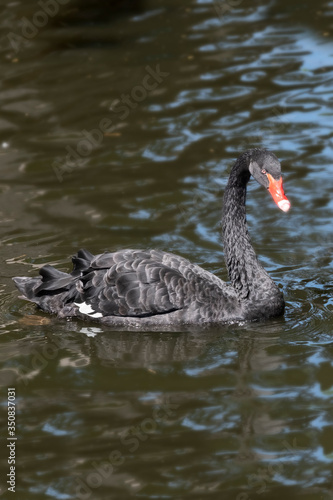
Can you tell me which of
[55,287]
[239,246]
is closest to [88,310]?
[55,287]

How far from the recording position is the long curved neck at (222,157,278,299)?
7.49 metres

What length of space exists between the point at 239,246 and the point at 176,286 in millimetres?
661

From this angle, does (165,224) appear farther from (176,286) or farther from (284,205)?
(284,205)

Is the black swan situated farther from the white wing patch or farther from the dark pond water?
the dark pond water

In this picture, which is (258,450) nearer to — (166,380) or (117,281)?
(166,380)

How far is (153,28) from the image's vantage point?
14.3 metres

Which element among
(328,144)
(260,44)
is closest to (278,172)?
(328,144)

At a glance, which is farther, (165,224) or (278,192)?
(165,224)

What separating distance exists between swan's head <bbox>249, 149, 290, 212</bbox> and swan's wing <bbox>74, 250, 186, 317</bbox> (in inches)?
37.5

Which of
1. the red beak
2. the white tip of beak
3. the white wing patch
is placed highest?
the red beak

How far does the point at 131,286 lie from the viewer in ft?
24.3

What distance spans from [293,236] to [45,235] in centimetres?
229

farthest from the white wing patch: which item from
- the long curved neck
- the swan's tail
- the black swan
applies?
the long curved neck

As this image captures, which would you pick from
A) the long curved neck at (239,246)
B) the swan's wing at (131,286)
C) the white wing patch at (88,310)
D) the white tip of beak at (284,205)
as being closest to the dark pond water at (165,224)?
the white wing patch at (88,310)
